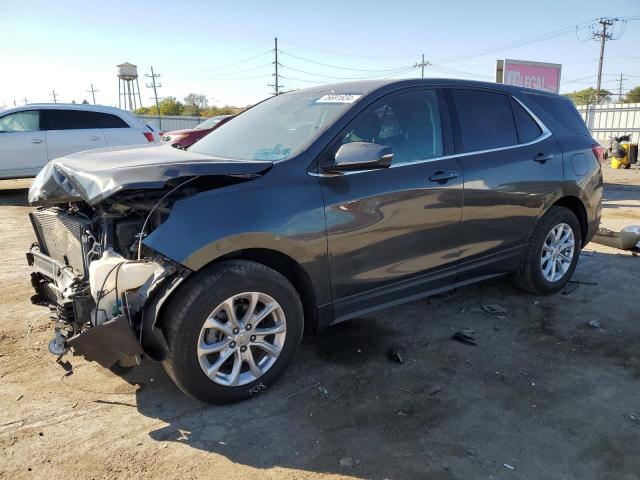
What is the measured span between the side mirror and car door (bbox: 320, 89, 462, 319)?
0.09 meters

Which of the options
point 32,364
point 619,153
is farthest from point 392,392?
point 619,153

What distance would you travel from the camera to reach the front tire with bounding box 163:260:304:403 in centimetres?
279

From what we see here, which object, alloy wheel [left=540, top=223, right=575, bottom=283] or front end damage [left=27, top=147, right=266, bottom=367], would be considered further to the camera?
alloy wheel [left=540, top=223, right=575, bottom=283]

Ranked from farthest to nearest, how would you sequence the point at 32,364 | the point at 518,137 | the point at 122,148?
the point at 518,137 → the point at 122,148 → the point at 32,364

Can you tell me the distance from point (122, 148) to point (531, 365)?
3.43m

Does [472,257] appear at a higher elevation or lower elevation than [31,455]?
higher

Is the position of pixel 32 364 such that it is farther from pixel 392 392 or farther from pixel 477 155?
pixel 477 155

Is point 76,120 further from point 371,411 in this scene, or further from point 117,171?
point 371,411

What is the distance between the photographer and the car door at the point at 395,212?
10.8ft

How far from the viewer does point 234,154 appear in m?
3.63

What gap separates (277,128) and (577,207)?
10.3 feet

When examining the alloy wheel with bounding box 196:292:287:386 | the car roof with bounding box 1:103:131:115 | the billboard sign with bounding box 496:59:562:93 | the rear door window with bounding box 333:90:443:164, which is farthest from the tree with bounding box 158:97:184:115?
the alloy wheel with bounding box 196:292:287:386

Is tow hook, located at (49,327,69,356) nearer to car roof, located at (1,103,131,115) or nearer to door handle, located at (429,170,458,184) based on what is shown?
door handle, located at (429,170,458,184)

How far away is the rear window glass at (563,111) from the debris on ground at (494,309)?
185 centimetres
